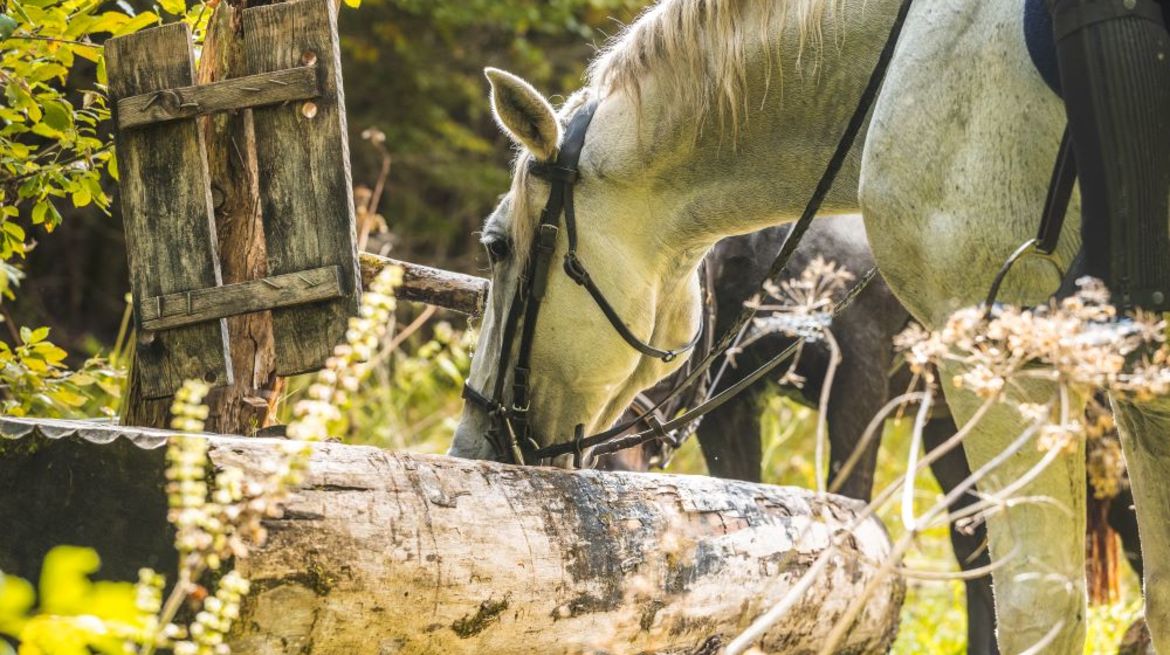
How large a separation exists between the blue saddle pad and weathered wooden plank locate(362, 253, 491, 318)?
81.5 inches

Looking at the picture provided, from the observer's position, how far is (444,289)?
12.6ft

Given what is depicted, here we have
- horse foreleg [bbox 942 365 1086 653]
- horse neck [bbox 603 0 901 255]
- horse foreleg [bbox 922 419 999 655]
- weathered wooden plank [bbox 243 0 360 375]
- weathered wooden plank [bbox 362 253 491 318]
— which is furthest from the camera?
horse foreleg [bbox 922 419 999 655]

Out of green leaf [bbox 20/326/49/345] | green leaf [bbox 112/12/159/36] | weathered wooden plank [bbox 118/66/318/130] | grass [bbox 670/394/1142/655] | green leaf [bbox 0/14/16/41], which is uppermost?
green leaf [bbox 112/12/159/36]

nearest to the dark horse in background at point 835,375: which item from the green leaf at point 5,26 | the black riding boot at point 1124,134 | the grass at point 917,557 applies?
the grass at point 917,557

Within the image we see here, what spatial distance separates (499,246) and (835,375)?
190cm

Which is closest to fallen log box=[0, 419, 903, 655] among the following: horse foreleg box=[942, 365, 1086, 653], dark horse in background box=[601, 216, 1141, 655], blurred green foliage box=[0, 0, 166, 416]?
horse foreleg box=[942, 365, 1086, 653]

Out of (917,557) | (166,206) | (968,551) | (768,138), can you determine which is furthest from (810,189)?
(917,557)

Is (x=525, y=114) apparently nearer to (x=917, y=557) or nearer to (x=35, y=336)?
(x=35, y=336)

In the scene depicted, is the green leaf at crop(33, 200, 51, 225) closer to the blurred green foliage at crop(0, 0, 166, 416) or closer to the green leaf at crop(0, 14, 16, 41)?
the blurred green foliage at crop(0, 0, 166, 416)

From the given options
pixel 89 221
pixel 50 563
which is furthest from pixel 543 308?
pixel 89 221

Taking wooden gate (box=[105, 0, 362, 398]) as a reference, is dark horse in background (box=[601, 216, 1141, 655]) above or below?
below

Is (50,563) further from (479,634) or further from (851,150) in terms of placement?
(851,150)

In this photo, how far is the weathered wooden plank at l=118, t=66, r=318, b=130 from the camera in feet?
9.90

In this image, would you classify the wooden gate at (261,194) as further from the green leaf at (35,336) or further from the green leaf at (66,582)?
the green leaf at (66,582)
